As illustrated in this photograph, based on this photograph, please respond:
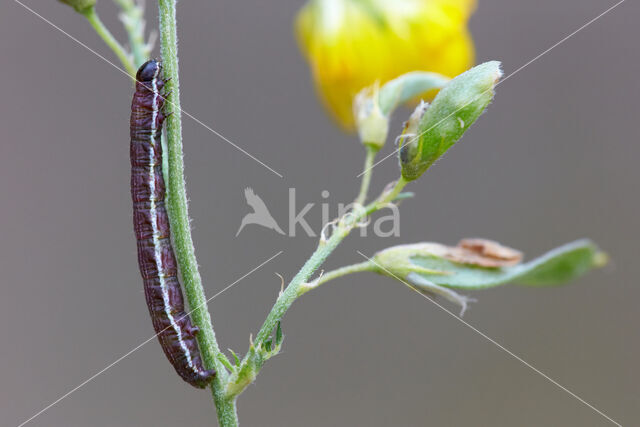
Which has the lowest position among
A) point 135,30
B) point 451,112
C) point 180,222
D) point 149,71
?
point 180,222

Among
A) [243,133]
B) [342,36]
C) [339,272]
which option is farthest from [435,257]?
[243,133]

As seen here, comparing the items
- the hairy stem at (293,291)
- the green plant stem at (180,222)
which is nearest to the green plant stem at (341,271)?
the hairy stem at (293,291)

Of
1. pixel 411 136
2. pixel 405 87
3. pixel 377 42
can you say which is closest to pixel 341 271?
pixel 411 136

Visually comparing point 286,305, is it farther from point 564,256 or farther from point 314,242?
point 314,242

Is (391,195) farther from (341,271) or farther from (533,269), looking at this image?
(533,269)

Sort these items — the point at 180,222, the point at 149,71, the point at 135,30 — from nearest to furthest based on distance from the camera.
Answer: the point at 180,222
the point at 149,71
the point at 135,30

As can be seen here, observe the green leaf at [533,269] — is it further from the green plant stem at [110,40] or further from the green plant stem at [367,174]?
the green plant stem at [110,40]
